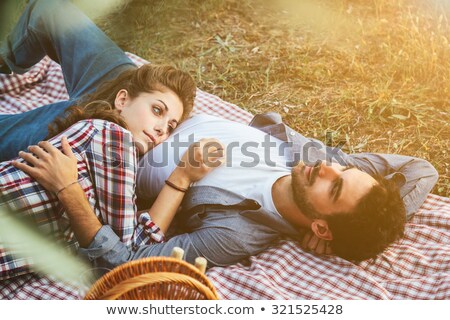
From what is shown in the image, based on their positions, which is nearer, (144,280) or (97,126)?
(144,280)

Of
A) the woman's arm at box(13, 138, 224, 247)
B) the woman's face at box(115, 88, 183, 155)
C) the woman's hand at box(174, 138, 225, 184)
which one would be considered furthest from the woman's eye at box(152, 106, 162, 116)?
the woman's arm at box(13, 138, 224, 247)

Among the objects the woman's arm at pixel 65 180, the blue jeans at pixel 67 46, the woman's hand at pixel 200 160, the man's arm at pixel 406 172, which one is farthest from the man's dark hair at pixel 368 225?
the blue jeans at pixel 67 46

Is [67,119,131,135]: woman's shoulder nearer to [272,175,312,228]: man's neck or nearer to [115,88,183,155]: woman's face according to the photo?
[115,88,183,155]: woman's face

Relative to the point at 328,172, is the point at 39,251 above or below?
below

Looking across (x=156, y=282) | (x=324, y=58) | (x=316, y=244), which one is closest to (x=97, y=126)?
(x=156, y=282)

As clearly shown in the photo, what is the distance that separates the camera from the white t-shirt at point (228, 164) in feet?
3.88

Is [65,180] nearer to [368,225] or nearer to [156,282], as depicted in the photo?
[156,282]

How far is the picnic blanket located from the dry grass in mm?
205

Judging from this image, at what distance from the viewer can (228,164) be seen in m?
1.20

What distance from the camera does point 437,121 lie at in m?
1.54

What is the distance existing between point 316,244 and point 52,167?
0.53 metres

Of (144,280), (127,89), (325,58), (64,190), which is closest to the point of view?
(144,280)
